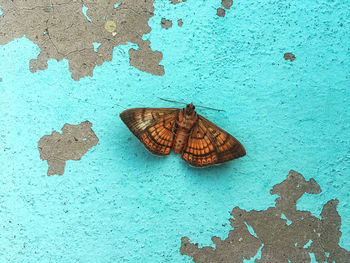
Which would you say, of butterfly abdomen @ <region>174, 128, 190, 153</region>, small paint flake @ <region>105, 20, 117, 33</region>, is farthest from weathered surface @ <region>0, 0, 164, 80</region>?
butterfly abdomen @ <region>174, 128, 190, 153</region>

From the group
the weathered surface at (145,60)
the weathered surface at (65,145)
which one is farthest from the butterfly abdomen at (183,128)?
the weathered surface at (65,145)

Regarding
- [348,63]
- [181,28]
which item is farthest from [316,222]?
[181,28]

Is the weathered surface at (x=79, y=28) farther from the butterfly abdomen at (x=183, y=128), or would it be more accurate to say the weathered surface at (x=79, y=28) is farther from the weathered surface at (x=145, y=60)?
the butterfly abdomen at (x=183, y=128)

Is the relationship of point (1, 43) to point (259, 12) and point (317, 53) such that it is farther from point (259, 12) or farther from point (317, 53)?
point (317, 53)

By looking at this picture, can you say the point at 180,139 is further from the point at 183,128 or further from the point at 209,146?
the point at 209,146

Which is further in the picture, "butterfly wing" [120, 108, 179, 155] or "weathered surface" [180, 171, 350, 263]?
"weathered surface" [180, 171, 350, 263]

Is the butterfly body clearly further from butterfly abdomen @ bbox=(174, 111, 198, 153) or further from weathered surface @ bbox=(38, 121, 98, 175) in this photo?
weathered surface @ bbox=(38, 121, 98, 175)

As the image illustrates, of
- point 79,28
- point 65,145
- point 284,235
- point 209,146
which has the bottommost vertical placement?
point 284,235

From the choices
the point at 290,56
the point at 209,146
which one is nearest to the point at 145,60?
the point at 209,146
